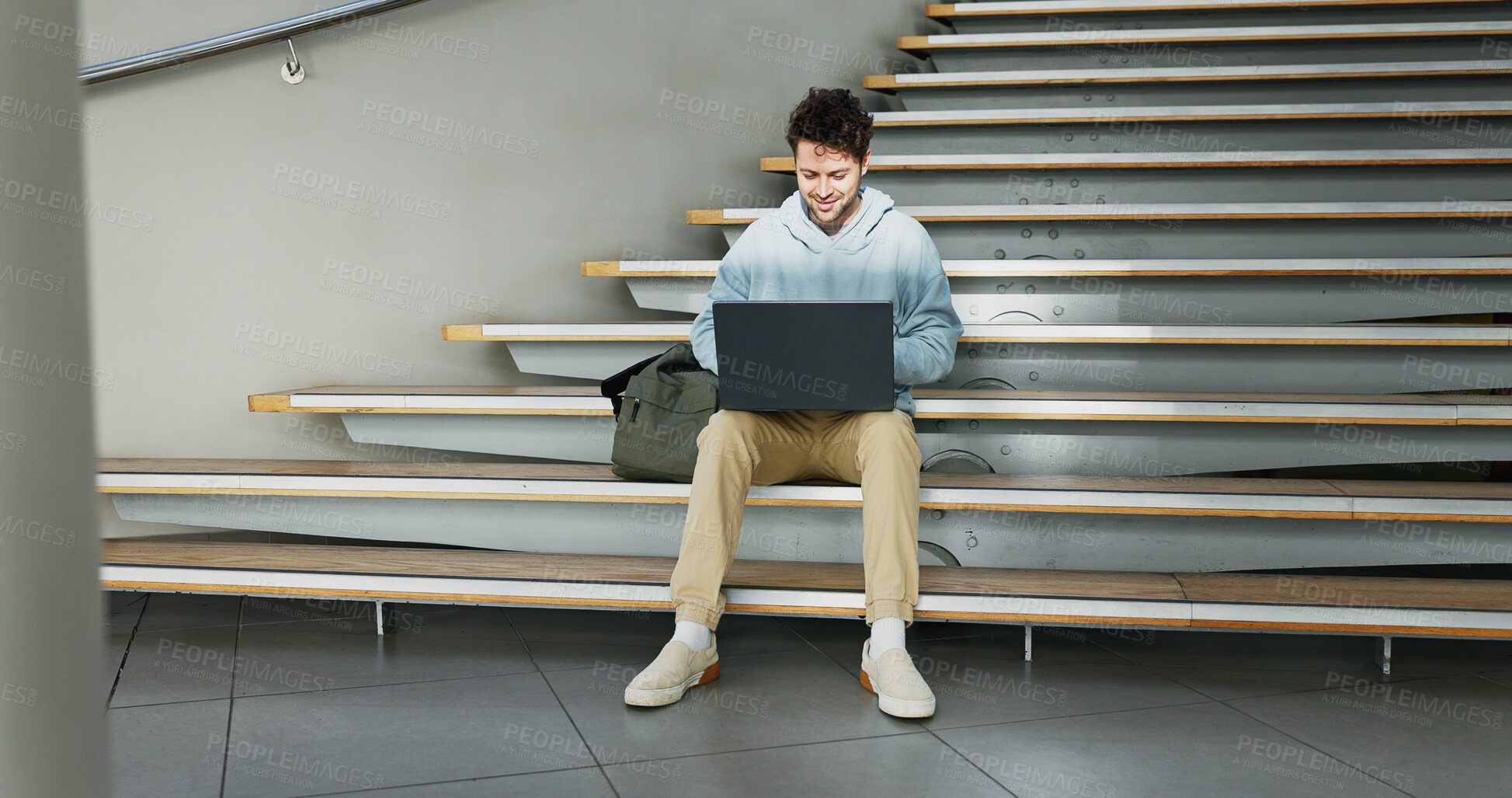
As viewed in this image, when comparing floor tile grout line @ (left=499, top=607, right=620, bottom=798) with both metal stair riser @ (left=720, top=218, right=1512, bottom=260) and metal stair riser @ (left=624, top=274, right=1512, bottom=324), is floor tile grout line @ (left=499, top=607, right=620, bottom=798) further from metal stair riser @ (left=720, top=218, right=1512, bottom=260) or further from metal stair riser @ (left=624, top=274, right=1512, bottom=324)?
metal stair riser @ (left=720, top=218, right=1512, bottom=260)

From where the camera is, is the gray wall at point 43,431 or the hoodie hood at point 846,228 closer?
the gray wall at point 43,431

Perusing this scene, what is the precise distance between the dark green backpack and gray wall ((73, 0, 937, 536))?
86 centimetres

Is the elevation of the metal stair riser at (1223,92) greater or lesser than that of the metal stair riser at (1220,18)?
lesser

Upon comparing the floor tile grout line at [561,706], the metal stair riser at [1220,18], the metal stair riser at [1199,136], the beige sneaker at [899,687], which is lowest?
the floor tile grout line at [561,706]

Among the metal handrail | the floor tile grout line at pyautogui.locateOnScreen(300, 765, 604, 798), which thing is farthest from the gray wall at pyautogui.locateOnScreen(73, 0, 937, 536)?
the floor tile grout line at pyautogui.locateOnScreen(300, 765, 604, 798)

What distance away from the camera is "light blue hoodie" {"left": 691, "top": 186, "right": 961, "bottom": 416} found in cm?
203

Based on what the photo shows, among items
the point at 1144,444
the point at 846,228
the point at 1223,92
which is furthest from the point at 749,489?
the point at 1223,92

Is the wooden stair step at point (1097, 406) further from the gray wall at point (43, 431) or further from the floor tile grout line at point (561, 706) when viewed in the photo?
the gray wall at point (43, 431)

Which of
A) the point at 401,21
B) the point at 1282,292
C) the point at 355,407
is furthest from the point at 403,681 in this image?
the point at 1282,292

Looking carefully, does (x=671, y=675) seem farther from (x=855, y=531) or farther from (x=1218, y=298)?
(x=1218, y=298)

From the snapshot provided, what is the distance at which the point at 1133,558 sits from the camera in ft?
6.81

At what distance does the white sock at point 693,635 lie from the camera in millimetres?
1809

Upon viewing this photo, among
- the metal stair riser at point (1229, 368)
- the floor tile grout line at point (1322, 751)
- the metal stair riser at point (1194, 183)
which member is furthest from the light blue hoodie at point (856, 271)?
the metal stair riser at point (1194, 183)

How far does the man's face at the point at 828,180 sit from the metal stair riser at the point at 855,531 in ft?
1.86
